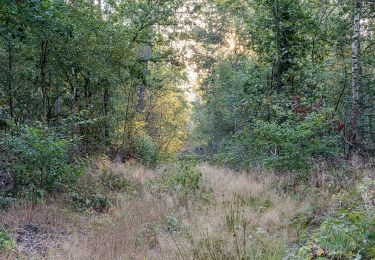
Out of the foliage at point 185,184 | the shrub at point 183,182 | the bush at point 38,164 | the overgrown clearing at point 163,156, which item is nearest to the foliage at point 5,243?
the overgrown clearing at point 163,156

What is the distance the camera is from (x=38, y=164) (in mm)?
7109

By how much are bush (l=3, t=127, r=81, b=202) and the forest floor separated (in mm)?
468

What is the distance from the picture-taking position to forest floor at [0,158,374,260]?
14.7 feet

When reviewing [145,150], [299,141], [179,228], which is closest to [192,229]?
[179,228]

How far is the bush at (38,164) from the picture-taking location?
661 cm

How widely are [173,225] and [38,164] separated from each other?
3241 mm

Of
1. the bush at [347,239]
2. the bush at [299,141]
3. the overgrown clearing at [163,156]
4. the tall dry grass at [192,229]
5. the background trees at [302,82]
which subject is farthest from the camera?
→ the background trees at [302,82]

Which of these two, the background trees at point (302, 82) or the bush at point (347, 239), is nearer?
the bush at point (347, 239)

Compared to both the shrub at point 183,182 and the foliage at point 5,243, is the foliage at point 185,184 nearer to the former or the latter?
the shrub at point 183,182

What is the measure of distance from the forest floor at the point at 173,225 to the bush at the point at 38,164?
0.47 meters

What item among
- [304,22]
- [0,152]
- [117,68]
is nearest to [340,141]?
[304,22]

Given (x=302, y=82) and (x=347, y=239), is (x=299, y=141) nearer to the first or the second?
(x=302, y=82)

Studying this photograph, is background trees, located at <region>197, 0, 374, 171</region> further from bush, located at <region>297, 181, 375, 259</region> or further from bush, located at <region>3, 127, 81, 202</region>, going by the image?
bush, located at <region>3, 127, 81, 202</region>

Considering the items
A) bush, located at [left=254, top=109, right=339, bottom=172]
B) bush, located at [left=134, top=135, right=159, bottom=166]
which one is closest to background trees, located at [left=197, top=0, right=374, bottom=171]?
bush, located at [left=254, top=109, right=339, bottom=172]
